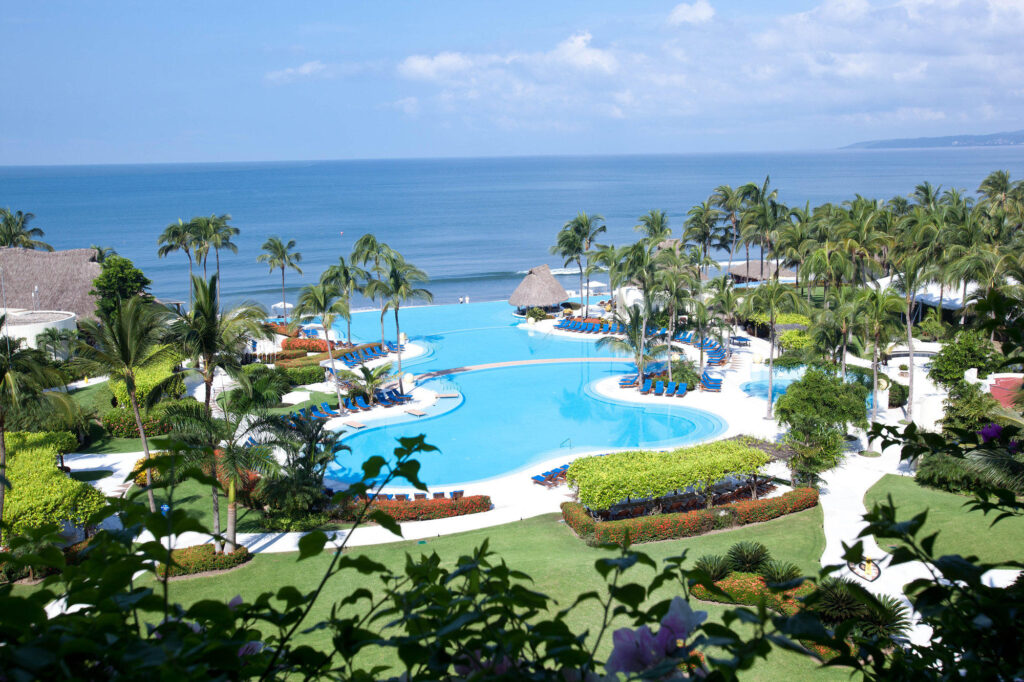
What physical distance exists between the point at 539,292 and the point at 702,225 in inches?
436

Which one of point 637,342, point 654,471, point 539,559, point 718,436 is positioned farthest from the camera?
point 637,342

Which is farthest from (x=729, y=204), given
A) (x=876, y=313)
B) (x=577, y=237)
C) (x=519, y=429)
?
(x=519, y=429)

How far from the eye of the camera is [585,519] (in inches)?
611

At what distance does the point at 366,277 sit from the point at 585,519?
2140 cm

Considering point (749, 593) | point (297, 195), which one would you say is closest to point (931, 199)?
point (749, 593)

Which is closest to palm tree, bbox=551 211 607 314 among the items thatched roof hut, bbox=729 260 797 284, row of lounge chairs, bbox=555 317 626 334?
row of lounge chairs, bbox=555 317 626 334

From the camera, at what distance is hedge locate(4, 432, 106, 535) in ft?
44.8

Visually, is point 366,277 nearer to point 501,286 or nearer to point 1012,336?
point 501,286

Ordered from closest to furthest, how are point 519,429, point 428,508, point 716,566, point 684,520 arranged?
point 716,566, point 684,520, point 428,508, point 519,429

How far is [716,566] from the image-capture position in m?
12.2

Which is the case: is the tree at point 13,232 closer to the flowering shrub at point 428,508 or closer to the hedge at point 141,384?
the hedge at point 141,384

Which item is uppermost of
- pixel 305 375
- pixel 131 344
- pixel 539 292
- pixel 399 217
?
pixel 399 217

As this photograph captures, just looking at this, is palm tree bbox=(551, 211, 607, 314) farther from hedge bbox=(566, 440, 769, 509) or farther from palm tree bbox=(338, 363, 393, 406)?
hedge bbox=(566, 440, 769, 509)

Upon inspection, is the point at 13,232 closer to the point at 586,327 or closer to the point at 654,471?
the point at 586,327
